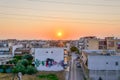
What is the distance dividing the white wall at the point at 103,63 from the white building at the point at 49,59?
286 inches

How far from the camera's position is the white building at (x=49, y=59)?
26.9 meters

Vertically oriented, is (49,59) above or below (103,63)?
below

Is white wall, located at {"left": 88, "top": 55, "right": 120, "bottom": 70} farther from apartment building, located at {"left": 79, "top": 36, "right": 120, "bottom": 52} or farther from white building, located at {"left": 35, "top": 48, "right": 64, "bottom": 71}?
apartment building, located at {"left": 79, "top": 36, "right": 120, "bottom": 52}

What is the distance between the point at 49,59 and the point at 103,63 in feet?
27.8

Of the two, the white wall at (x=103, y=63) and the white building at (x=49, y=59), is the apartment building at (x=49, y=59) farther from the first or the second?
the white wall at (x=103, y=63)

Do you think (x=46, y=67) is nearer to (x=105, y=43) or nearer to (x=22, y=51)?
(x=22, y=51)

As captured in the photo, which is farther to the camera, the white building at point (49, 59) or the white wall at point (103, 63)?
the white building at point (49, 59)

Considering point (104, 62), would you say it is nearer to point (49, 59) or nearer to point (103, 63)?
point (103, 63)

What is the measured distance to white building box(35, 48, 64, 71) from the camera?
26.9 meters

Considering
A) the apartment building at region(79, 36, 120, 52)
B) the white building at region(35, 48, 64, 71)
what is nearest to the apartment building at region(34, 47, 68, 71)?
the white building at region(35, 48, 64, 71)

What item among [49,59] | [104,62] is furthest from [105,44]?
[104,62]

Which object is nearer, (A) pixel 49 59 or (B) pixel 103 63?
(B) pixel 103 63

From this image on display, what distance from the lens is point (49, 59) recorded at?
26953 millimetres

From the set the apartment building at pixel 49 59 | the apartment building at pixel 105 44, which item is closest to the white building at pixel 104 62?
the apartment building at pixel 49 59
